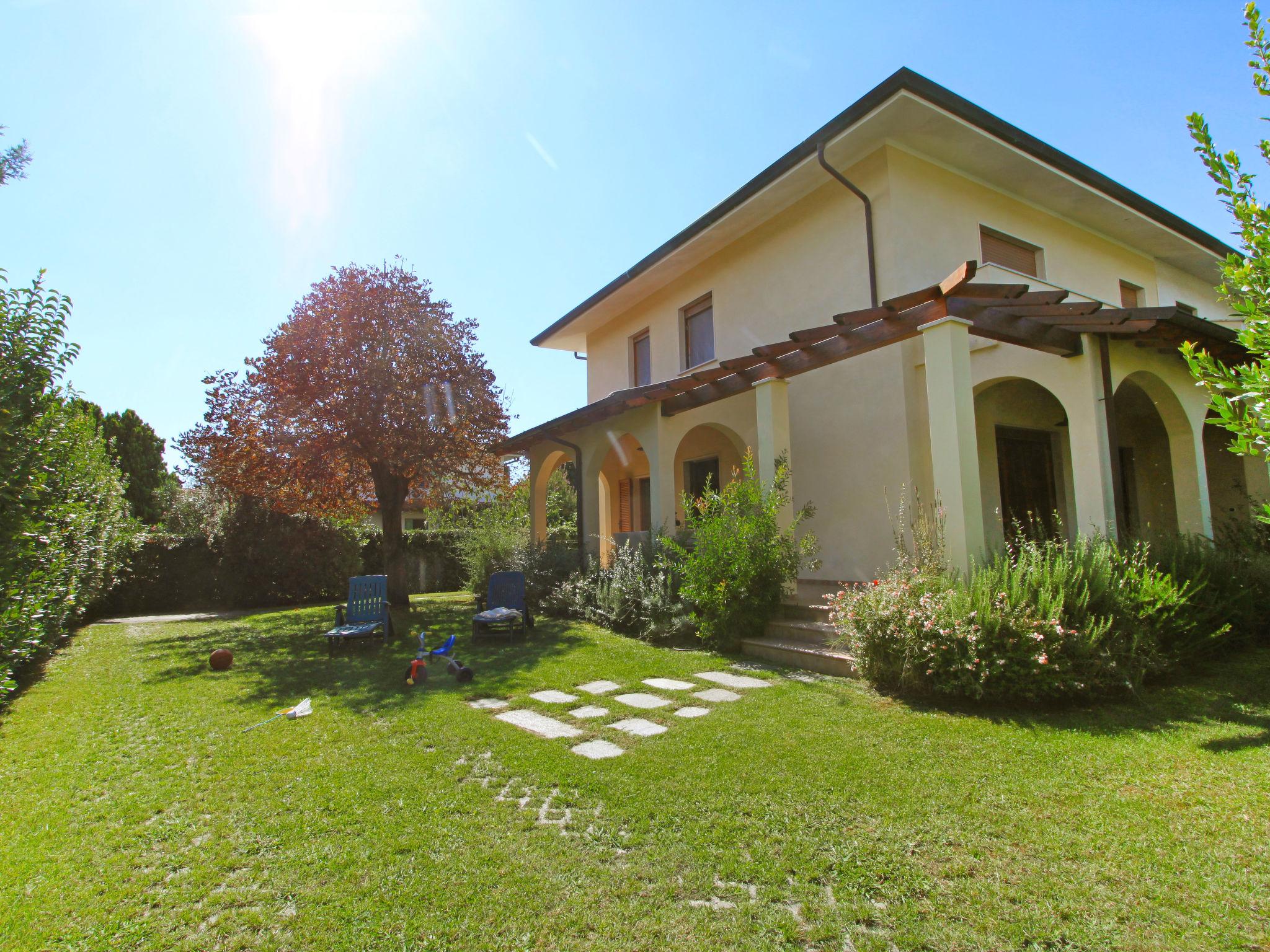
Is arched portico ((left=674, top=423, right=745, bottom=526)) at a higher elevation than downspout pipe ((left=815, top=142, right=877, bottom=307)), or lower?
lower

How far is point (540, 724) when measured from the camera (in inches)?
191

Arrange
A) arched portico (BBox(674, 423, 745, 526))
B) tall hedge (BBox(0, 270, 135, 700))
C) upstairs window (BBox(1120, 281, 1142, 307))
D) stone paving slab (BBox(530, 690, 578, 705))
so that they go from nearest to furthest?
tall hedge (BBox(0, 270, 135, 700)), stone paving slab (BBox(530, 690, 578, 705)), upstairs window (BBox(1120, 281, 1142, 307)), arched portico (BBox(674, 423, 745, 526))

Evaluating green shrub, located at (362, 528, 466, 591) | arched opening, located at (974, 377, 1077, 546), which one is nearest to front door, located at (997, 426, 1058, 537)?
arched opening, located at (974, 377, 1077, 546)

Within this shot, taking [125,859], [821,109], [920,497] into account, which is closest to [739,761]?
[125,859]

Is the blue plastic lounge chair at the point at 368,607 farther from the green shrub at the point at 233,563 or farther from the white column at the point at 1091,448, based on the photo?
the white column at the point at 1091,448

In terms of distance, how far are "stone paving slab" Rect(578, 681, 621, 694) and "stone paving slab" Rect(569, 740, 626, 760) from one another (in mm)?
1349

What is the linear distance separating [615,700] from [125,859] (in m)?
Result: 3.26

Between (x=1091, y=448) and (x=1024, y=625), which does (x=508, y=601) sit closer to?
(x=1024, y=625)

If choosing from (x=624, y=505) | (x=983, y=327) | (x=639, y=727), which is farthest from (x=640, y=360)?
(x=639, y=727)

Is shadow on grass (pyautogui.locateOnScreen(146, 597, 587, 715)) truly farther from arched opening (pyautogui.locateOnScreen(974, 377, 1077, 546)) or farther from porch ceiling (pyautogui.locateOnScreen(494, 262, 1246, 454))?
arched opening (pyautogui.locateOnScreen(974, 377, 1077, 546))

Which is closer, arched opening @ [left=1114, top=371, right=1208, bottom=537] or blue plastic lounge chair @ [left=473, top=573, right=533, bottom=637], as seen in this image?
blue plastic lounge chair @ [left=473, top=573, right=533, bottom=637]

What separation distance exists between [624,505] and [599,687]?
396 inches

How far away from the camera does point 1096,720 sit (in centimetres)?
443

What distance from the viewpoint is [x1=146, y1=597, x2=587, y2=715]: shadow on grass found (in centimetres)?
605
